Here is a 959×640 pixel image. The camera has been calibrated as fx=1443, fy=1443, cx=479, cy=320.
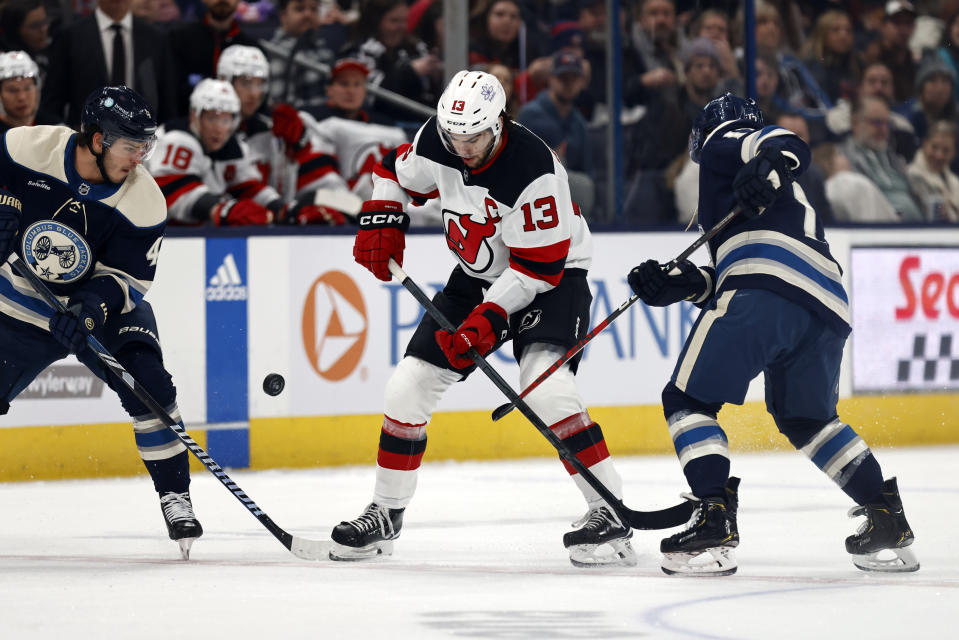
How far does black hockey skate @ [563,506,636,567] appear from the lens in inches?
141

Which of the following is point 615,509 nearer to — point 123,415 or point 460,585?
point 460,585

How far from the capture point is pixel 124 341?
3684 mm

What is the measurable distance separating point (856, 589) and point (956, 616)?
344 mm

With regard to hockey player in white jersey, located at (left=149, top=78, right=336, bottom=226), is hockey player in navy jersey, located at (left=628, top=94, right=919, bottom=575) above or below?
below

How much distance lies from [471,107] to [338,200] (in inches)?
100

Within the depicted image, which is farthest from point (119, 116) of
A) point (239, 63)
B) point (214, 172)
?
point (239, 63)

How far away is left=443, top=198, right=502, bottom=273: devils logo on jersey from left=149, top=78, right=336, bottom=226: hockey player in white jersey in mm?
2124

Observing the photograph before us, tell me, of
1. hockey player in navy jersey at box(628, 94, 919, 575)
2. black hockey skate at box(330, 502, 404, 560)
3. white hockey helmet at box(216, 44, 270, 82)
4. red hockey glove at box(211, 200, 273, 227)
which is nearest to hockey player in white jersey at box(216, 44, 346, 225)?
white hockey helmet at box(216, 44, 270, 82)

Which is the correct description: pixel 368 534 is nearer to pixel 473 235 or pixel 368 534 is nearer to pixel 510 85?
pixel 473 235

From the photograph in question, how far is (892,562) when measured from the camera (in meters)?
3.46

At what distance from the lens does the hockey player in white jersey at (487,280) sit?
3.55m

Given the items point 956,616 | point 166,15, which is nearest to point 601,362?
point 166,15

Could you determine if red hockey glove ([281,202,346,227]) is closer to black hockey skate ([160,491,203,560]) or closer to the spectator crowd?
the spectator crowd

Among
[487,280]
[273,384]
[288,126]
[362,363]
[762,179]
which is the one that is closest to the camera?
[762,179]
